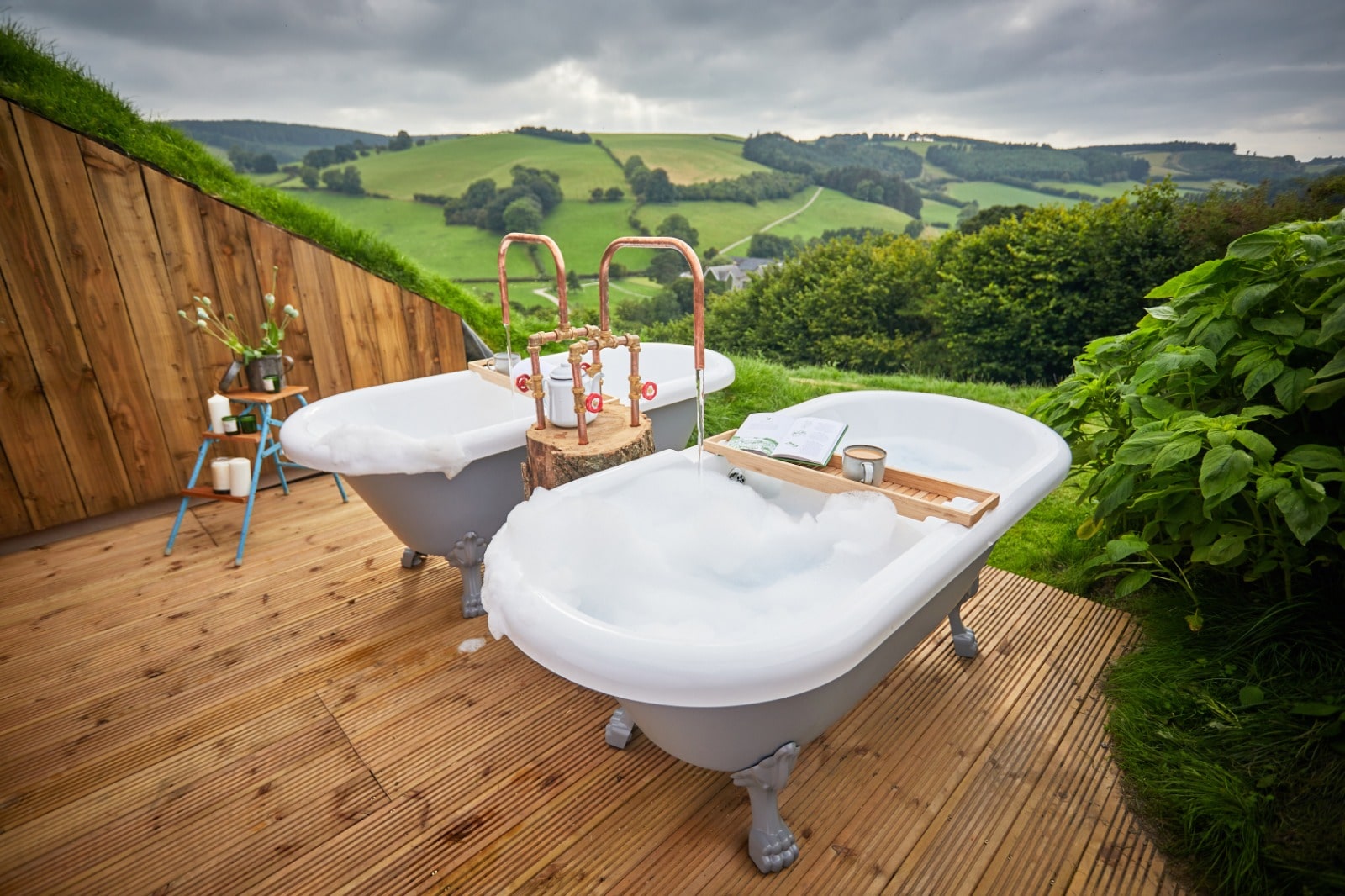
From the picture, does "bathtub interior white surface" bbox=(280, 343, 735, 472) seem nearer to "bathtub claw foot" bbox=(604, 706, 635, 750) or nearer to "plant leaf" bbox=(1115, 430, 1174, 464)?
"bathtub claw foot" bbox=(604, 706, 635, 750)

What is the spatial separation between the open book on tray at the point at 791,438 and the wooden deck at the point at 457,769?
0.65 meters

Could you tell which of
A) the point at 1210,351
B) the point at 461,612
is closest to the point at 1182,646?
the point at 1210,351

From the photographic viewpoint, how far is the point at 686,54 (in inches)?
259

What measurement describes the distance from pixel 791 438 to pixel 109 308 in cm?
267

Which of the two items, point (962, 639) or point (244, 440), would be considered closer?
point (962, 639)

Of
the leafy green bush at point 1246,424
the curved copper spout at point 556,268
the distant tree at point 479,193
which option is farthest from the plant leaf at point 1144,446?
the distant tree at point 479,193

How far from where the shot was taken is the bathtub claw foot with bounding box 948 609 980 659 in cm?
173

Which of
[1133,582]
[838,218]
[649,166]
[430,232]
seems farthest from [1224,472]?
[838,218]

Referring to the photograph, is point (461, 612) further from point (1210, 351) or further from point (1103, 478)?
point (1210, 351)

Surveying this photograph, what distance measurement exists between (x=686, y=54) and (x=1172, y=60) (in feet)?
14.6

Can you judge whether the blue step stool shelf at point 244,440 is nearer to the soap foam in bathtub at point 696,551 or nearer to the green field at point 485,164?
the soap foam in bathtub at point 696,551

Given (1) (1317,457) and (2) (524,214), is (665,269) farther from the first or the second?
(1) (1317,457)

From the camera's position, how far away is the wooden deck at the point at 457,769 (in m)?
1.19

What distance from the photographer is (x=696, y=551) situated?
1.49 meters
